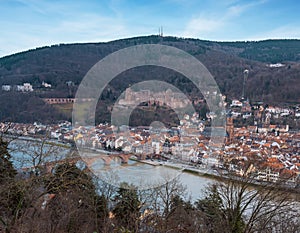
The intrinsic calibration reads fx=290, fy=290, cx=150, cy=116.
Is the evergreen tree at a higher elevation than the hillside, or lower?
lower

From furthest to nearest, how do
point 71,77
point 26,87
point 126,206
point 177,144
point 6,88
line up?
point 26,87 → point 71,77 → point 6,88 → point 177,144 → point 126,206

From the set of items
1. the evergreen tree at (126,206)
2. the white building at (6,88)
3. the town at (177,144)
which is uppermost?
the white building at (6,88)

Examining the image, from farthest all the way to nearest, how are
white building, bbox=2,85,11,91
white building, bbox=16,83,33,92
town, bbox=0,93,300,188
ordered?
white building, bbox=16,83,33,92, white building, bbox=2,85,11,91, town, bbox=0,93,300,188

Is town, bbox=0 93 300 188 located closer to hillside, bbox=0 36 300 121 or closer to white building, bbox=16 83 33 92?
hillside, bbox=0 36 300 121

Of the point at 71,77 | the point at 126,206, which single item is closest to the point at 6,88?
the point at 71,77

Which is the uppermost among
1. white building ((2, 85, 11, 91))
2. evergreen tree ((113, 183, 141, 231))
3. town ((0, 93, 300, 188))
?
white building ((2, 85, 11, 91))

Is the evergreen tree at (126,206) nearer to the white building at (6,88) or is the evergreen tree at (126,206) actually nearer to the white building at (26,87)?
the white building at (6,88)

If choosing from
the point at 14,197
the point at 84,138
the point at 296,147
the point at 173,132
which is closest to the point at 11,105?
the point at 84,138

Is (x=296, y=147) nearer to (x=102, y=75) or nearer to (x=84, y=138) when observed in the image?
(x=84, y=138)

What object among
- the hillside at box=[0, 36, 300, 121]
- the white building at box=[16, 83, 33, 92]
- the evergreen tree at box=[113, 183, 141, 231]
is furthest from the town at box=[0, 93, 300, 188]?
the white building at box=[16, 83, 33, 92]

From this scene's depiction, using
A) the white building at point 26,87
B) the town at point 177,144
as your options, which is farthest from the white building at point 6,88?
the town at point 177,144

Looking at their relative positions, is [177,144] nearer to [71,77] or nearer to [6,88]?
[71,77]

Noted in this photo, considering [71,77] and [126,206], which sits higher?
[71,77]
